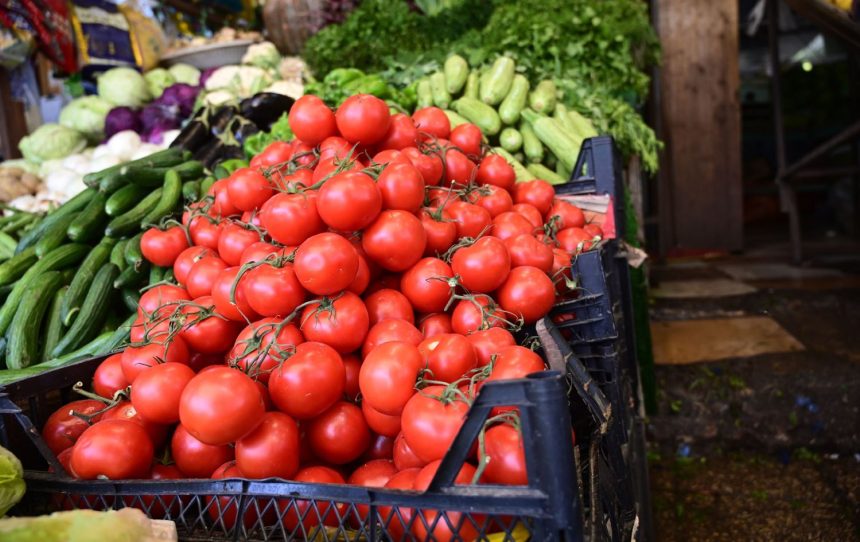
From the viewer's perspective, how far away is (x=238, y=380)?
1.05 meters

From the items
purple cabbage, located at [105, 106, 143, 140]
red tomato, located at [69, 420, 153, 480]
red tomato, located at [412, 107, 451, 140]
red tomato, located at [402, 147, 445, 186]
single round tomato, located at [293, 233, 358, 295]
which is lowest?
red tomato, located at [69, 420, 153, 480]

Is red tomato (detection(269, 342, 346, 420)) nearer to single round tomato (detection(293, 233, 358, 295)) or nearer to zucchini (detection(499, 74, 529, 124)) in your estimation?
single round tomato (detection(293, 233, 358, 295))

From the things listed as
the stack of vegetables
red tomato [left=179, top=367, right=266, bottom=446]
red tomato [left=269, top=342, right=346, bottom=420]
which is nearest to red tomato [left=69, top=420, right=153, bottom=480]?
the stack of vegetables

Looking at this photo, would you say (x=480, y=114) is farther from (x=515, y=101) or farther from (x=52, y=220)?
(x=52, y=220)

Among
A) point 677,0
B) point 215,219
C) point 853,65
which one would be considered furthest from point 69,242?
point 853,65

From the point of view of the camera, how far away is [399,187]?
1.46 m

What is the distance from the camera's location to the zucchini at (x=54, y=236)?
8.00ft

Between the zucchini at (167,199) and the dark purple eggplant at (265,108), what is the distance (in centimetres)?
111

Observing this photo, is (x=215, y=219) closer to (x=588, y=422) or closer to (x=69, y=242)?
(x=69, y=242)

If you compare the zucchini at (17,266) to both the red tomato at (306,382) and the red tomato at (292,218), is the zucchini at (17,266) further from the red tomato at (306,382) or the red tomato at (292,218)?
the red tomato at (306,382)

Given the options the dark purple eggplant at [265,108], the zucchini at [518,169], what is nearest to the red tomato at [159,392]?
the zucchini at [518,169]

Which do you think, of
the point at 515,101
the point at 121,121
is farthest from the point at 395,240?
the point at 121,121

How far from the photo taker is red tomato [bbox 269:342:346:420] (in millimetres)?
1132

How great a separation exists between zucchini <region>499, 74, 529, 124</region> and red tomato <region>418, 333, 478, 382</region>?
2286 mm
